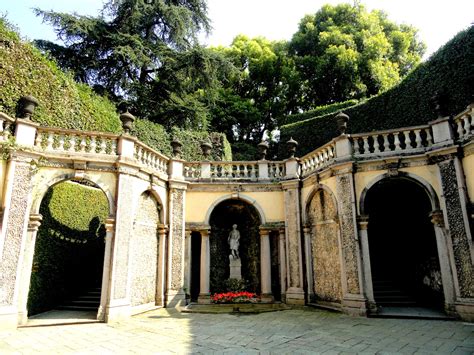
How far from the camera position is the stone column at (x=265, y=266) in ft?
36.5

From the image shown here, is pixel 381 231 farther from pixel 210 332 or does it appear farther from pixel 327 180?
pixel 210 332

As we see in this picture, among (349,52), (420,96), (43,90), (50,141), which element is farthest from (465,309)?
(349,52)

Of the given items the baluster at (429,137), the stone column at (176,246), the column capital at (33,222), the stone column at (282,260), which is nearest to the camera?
the column capital at (33,222)

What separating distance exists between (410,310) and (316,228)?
3470mm

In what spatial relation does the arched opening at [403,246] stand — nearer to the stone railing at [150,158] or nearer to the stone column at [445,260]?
the stone column at [445,260]

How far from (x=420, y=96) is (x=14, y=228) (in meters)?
13.8

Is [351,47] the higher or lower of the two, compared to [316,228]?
higher

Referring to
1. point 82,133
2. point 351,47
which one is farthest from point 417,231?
point 351,47

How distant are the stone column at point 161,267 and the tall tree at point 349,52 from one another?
1840cm

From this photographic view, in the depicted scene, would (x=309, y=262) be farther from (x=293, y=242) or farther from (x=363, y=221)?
(x=363, y=221)

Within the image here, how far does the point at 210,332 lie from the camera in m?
6.92

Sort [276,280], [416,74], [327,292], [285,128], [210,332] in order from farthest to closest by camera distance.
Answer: [285,128]
[416,74]
[276,280]
[327,292]
[210,332]

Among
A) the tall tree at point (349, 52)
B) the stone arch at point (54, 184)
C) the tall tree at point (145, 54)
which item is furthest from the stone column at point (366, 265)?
the tall tree at point (349, 52)

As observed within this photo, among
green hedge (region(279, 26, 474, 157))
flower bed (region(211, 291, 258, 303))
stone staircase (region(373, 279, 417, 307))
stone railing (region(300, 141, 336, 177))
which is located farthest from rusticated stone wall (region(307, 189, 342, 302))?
green hedge (region(279, 26, 474, 157))
